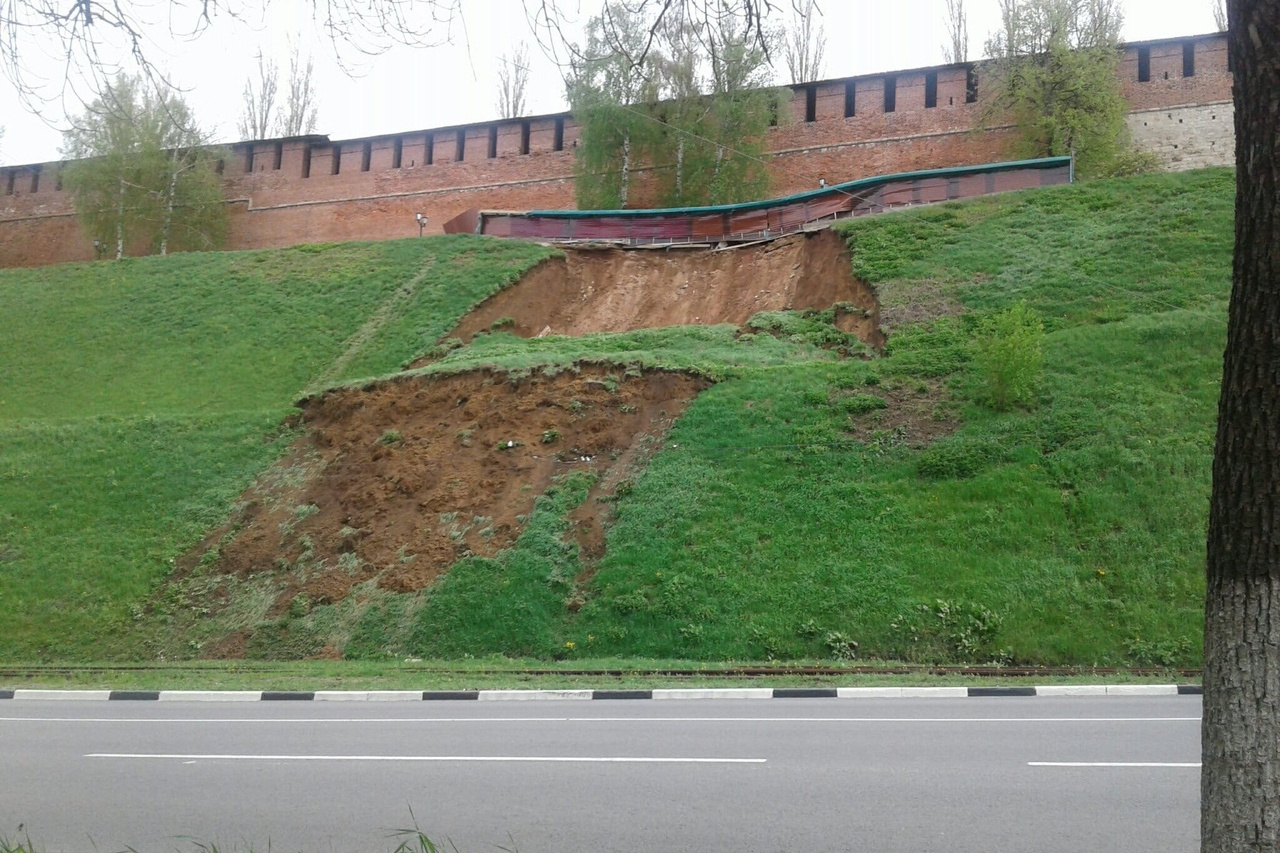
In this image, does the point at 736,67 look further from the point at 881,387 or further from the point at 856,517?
the point at 881,387

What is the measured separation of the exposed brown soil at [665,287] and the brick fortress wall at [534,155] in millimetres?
10660

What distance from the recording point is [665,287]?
30.8 m

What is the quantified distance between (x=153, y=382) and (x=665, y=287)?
14.4 meters

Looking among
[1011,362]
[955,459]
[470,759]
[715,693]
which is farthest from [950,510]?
Result: [470,759]

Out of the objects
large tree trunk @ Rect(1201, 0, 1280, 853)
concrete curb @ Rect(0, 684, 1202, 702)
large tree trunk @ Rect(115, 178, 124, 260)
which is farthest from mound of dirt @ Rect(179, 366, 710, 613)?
large tree trunk @ Rect(115, 178, 124, 260)

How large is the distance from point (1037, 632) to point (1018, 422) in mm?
5071

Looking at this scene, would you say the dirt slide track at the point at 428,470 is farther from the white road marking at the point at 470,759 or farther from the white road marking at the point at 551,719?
the white road marking at the point at 470,759

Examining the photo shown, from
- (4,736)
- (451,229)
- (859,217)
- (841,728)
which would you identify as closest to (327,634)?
(4,736)

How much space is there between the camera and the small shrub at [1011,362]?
1730 cm

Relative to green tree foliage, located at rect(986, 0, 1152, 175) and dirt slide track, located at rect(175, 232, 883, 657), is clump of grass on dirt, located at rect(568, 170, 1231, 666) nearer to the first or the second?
dirt slide track, located at rect(175, 232, 883, 657)

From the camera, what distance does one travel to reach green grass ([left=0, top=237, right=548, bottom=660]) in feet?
58.7

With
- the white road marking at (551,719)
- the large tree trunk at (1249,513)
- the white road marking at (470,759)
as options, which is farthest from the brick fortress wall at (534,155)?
the large tree trunk at (1249,513)

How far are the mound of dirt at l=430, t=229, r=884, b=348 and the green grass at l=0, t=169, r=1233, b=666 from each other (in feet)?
4.92

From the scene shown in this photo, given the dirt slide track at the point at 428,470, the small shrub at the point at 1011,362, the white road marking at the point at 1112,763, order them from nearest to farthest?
the white road marking at the point at 1112,763 < the dirt slide track at the point at 428,470 < the small shrub at the point at 1011,362
